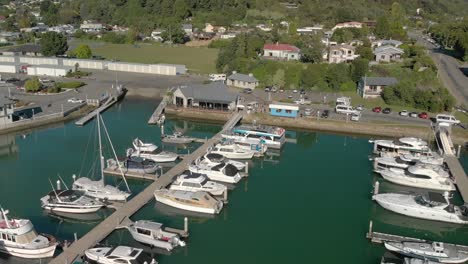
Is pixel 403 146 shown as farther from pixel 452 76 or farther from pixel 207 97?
pixel 452 76

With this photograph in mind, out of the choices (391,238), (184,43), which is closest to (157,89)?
(391,238)

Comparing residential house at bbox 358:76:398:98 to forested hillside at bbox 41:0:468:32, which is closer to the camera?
residential house at bbox 358:76:398:98

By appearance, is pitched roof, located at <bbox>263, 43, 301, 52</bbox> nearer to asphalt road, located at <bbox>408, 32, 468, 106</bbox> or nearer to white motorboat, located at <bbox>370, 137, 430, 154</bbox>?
asphalt road, located at <bbox>408, 32, 468, 106</bbox>

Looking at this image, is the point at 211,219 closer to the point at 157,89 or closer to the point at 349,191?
the point at 349,191

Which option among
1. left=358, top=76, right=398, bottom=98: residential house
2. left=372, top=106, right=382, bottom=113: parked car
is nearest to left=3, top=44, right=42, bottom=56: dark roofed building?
left=358, top=76, right=398, bottom=98: residential house

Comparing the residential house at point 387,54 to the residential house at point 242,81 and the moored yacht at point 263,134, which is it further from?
the moored yacht at point 263,134

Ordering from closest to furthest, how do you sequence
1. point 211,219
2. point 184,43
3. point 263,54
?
point 211,219 < point 263,54 < point 184,43
